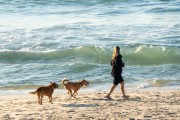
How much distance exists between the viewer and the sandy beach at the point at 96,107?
1098 cm

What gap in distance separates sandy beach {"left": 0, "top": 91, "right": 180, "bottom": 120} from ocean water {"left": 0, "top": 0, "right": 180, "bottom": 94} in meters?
1.77

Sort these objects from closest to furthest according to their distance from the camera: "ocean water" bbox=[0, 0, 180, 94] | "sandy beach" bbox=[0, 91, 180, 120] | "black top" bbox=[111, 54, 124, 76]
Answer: "sandy beach" bbox=[0, 91, 180, 120]
"black top" bbox=[111, 54, 124, 76]
"ocean water" bbox=[0, 0, 180, 94]

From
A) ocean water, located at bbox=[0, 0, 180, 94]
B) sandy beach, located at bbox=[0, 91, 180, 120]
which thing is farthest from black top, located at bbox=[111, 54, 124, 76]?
ocean water, located at bbox=[0, 0, 180, 94]

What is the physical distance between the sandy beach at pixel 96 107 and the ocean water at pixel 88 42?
69.6 inches

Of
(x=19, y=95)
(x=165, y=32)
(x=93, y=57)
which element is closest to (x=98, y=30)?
(x=165, y=32)

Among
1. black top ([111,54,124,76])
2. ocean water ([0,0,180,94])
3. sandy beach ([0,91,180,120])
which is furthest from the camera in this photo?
ocean water ([0,0,180,94])

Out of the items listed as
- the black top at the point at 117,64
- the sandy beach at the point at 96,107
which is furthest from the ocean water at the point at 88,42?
the black top at the point at 117,64

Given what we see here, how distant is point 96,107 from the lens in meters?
11.9

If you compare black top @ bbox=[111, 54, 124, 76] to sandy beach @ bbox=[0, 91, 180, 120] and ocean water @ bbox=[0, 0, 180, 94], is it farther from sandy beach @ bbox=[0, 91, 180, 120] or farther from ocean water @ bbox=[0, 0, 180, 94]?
ocean water @ bbox=[0, 0, 180, 94]

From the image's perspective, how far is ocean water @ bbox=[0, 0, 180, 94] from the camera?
1682 cm

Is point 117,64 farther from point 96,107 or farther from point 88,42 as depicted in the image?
point 88,42

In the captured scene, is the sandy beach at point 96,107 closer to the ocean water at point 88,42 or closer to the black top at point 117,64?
the black top at point 117,64

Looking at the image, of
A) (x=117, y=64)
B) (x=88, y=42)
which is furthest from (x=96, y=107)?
(x=88, y=42)

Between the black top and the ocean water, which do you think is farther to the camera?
the ocean water
